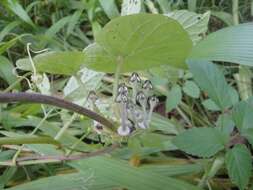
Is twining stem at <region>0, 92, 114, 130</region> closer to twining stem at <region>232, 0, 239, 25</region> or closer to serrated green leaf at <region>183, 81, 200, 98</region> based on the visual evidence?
serrated green leaf at <region>183, 81, 200, 98</region>

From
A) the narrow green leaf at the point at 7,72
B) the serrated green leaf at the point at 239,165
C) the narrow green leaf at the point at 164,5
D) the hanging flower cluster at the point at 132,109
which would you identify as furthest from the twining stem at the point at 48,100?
the narrow green leaf at the point at 164,5

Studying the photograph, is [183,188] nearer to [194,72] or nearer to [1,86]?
[194,72]

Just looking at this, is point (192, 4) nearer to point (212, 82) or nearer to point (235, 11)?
point (235, 11)

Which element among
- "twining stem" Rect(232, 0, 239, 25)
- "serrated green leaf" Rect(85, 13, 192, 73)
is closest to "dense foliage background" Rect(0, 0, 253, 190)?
"serrated green leaf" Rect(85, 13, 192, 73)

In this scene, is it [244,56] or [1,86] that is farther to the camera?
[1,86]

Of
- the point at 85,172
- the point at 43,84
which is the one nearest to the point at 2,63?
the point at 43,84

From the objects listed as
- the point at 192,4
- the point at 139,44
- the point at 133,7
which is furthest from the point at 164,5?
the point at 139,44
